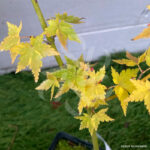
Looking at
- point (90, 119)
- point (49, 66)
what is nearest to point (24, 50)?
point (90, 119)

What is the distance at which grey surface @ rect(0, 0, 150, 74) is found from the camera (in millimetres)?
1168

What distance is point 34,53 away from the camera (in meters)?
0.42

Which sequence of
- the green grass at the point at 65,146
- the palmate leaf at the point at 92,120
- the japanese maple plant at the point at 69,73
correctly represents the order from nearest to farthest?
the japanese maple plant at the point at 69,73, the palmate leaf at the point at 92,120, the green grass at the point at 65,146

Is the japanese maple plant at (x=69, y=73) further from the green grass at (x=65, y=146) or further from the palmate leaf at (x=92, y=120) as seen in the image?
the green grass at (x=65, y=146)

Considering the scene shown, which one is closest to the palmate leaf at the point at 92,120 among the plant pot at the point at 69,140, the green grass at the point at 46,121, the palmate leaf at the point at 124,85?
the palmate leaf at the point at 124,85

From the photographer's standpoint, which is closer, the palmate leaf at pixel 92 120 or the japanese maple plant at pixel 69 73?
the japanese maple plant at pixel 69 73

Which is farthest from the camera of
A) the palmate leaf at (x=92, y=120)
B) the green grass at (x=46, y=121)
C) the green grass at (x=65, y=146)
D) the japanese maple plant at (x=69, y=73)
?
the green grass at (x=46, y=121)

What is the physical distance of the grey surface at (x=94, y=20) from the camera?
46.0 inches

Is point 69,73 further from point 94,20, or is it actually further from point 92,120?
point 94,20

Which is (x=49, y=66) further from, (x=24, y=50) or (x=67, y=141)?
(x=24, y=50)

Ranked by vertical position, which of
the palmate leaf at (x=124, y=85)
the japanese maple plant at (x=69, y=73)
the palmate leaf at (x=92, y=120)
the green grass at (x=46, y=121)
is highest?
the japanese maple plant at (x=69, y=73)

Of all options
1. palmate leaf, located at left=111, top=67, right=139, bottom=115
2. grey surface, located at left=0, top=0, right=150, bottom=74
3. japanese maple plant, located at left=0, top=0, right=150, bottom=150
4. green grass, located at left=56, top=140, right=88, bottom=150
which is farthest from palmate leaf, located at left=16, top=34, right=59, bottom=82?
grey surface, located at left=0, top=0, right=150, bottom=74

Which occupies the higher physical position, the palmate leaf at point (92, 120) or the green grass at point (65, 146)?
the palmate leaf at point (92, 120)

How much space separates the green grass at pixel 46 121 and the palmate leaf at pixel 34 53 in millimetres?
Answer: 675
